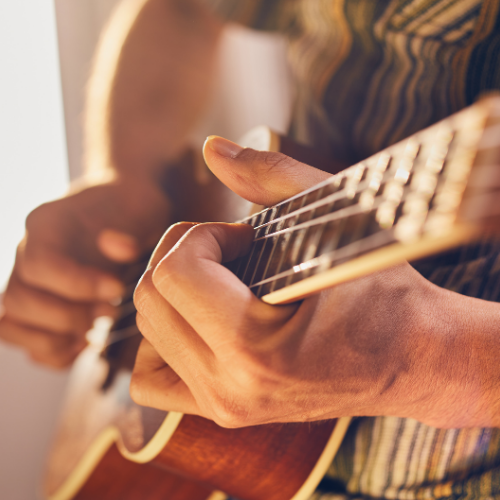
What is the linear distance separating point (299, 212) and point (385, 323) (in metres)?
0.13

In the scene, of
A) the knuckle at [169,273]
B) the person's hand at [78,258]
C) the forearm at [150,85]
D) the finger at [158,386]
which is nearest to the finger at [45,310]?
the person's hand at [78,258]

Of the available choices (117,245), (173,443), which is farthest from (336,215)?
(117,245)

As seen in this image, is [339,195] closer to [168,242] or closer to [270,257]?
[270,257]

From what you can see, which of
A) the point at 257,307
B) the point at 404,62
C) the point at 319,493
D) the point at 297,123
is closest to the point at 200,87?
the point at 297,123

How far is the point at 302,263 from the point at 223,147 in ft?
0.53

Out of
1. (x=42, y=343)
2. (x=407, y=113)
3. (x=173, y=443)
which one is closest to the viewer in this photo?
(x=173, y=443)

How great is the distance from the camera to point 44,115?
0.84 metres

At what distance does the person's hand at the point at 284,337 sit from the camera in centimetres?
30

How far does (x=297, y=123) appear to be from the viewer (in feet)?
2.64

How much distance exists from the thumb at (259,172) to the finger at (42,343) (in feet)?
2.13

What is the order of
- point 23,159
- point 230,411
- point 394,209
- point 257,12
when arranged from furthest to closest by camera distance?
point 257,12
point 23,159
point 230,411
point 394,209

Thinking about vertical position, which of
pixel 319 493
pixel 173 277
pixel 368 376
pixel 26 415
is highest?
pixel 173 277

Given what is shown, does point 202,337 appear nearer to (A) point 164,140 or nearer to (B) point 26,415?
(A) point 164,140

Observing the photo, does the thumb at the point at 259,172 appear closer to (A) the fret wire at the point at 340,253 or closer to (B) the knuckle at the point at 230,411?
(A) the fret wire at the point at 340,253
